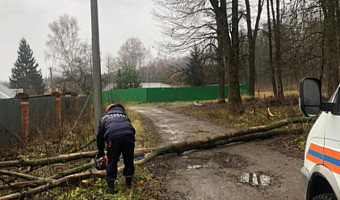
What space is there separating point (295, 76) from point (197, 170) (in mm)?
9743

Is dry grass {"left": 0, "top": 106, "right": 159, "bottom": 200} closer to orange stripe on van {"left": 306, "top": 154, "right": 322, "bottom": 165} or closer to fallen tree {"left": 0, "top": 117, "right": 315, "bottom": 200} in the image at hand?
fallen tree {"left": 0, "top": 117, "right": 315, "bottom": 200}

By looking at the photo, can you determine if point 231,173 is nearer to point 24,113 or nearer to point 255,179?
point 255,179

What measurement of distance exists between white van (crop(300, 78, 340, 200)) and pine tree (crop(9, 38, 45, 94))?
5991 cm

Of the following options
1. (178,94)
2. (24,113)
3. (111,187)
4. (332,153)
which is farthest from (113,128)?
(178,94)

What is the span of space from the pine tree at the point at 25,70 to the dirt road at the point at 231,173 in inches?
2194

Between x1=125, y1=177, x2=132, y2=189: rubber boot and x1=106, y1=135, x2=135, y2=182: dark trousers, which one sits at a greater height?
x1=106, y1=135, x2=135, y2=182: dark trousers

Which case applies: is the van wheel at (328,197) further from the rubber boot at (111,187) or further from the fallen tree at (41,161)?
the fallen tree at (41,161)

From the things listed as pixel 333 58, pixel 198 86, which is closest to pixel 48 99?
pixel 333 58

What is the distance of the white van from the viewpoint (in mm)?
2207

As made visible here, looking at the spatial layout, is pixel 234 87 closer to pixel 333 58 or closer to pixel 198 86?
pixel 333 58

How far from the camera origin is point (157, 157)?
7.05 m

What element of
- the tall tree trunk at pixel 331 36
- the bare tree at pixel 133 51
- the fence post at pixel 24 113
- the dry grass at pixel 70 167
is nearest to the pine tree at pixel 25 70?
the bare tree at pixel 133 51

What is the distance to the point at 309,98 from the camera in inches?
93.1

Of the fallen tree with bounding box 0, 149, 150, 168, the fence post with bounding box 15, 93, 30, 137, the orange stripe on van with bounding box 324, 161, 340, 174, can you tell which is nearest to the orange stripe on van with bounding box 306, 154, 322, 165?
the orange stripe on van with bounding box 324, 161, 340, 174
